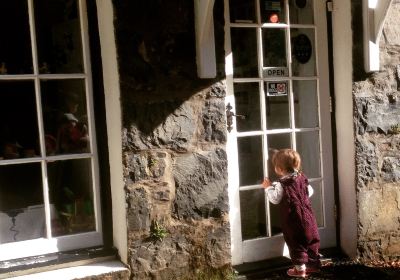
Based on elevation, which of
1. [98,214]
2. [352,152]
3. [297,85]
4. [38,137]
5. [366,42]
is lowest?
[98,214]

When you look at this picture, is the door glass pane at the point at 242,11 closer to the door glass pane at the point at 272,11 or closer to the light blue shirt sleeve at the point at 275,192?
the door glass pane at the point at 272,11

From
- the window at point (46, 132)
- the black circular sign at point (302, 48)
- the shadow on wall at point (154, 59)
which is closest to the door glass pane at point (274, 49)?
the black circular sign at point (302, 48)

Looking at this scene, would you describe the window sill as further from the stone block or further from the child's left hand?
the child's left hand

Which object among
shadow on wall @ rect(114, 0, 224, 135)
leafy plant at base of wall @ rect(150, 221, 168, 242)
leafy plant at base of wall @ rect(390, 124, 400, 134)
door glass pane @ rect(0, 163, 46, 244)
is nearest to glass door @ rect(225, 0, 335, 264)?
shadow on wall @ rect(114, 0, 224, 135)

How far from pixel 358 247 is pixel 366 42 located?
168 centimetres

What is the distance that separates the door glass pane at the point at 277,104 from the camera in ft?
12.2

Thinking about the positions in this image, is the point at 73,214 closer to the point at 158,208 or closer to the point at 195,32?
the point at 158,208

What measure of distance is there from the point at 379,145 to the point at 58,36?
2.68 metres

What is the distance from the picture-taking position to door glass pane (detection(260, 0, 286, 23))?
12.0ft

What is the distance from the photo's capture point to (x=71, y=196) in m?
3.27

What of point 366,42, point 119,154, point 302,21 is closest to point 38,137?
point 119,154

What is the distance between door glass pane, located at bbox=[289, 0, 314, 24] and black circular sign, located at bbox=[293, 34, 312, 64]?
0.13m

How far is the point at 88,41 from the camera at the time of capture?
3.19m

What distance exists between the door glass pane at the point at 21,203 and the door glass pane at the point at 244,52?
65.0 inches
